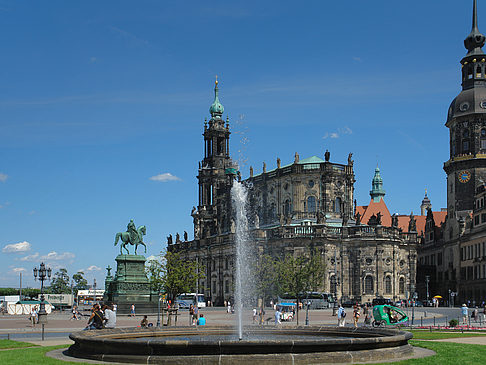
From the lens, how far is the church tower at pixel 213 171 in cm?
13125

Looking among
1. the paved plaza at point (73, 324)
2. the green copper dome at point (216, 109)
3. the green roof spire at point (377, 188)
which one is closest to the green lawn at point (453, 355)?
the paved plaza at point (73, 324)

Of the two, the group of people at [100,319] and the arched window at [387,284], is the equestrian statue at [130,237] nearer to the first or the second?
the group of people at [100,319]

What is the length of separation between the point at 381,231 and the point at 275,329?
7427 cm

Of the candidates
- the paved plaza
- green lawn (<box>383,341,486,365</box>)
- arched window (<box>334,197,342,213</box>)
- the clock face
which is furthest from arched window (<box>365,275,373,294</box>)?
green lawn (<box>383,341,486,365</box>)

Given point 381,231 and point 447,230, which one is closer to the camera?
point 381,231

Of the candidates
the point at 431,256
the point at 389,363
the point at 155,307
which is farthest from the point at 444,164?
the point at 389,363

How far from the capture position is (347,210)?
10794 cm

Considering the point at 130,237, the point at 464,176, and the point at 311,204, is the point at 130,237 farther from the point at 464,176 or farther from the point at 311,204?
the point at 464,176

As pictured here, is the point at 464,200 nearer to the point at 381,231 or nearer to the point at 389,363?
the point at 381,231

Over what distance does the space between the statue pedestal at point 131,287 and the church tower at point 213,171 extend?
7305cm

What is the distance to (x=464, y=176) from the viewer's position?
108 meters

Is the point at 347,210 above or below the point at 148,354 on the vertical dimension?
above

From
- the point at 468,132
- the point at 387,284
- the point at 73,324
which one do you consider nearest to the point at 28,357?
the point at 73,324

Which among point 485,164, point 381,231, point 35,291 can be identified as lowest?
point 35,291
